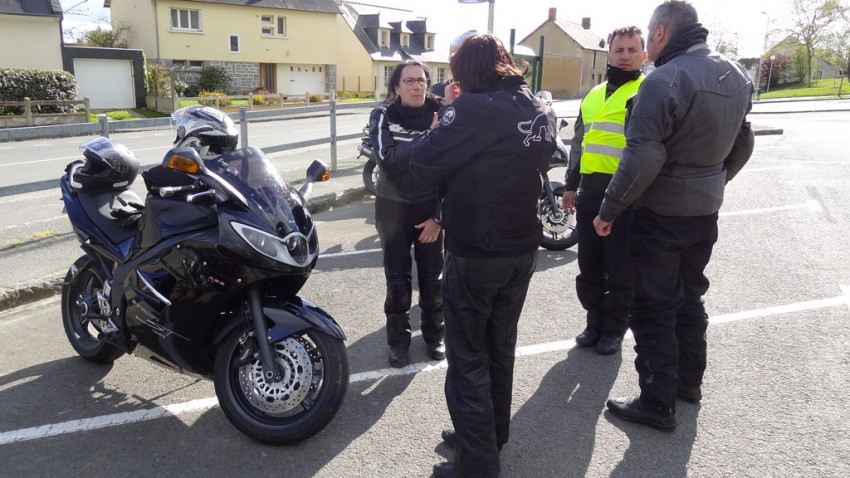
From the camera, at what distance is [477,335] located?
2.78 m

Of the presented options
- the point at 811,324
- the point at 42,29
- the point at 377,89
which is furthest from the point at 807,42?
the point at 811,324

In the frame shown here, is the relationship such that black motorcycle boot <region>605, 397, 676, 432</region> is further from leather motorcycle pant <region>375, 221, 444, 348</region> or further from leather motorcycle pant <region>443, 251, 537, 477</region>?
leather motorcycle pant <region>375, 221, 444, 348</region>

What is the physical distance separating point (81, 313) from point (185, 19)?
126ft

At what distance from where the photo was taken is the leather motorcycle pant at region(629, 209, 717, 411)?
3244 millimetres

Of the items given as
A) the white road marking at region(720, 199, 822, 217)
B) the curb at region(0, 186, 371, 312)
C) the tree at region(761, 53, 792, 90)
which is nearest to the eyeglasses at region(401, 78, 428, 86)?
the curb at region(0, 186, 371, 312)

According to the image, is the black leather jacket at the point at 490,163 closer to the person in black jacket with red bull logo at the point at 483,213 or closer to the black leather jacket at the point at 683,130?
the person in black jacket with red bull logo at the point at 483,213

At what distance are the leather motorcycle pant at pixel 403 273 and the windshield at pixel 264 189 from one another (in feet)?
3.01

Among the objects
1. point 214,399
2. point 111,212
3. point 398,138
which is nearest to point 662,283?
point 398,138

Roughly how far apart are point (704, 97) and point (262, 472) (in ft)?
8.88

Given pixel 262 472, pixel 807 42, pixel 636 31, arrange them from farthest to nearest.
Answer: pixel 807 42, pixel 636 31, pixel 262 472

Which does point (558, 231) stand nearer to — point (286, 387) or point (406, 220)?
point (406, 220)

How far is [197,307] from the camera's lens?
10.2ft

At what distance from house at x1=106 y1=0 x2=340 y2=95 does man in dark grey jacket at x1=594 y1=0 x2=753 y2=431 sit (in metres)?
38.7

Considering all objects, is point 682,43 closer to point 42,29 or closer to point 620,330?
point 620,330
